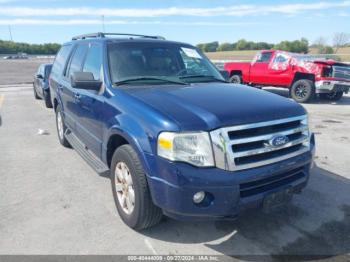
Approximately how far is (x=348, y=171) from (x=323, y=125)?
349 centimetres

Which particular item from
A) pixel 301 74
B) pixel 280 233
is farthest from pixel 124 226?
pixel 301 74

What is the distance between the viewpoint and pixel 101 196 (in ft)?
13.9

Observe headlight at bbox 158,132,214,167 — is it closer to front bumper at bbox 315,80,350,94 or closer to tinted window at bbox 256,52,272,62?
front bumper at bbox 315,80,350,94

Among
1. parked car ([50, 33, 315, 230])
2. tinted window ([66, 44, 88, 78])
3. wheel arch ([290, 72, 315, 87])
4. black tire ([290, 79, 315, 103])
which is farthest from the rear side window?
wheel arch ([290, 72, 315, 87])

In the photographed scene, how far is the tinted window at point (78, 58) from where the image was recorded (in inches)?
193

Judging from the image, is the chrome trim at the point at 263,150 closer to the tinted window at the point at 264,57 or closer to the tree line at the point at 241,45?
the tinted window at the point at 264,57

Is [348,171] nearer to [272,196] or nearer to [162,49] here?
[272,196]

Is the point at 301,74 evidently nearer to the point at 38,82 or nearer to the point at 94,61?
the point at 38,82

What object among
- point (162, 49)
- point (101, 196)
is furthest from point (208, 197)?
point (162, 49)

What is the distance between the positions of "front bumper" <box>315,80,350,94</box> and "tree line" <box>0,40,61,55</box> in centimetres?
10620

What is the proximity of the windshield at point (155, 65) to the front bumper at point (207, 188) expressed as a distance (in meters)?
1.37

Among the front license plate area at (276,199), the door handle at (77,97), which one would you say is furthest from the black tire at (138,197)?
the door handle at (77,97)

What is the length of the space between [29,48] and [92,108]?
392ft

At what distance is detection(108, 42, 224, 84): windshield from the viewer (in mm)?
3955
